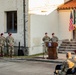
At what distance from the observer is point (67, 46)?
22.4 metres

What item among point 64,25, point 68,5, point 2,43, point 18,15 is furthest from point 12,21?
point 68,5

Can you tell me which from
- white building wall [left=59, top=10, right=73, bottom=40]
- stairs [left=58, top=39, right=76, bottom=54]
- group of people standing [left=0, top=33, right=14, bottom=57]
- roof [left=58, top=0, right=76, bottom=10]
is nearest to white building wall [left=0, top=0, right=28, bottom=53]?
group of people standing [left=0, top=33, right=14, bottom=57]

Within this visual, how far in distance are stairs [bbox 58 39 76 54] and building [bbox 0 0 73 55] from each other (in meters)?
0.76

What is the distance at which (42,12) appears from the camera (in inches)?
848

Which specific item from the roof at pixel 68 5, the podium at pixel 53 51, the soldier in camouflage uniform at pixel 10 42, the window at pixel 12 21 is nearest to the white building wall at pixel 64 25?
→ the roof at pixel 68 5

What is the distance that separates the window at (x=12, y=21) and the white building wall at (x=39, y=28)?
1.54m

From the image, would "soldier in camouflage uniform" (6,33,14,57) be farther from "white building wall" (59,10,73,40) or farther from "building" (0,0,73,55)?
"white building wall" (59,10,73,40)

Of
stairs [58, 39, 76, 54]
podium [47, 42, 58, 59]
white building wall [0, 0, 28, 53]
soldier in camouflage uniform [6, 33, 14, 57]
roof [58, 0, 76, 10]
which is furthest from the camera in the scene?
roof [58, 0, 76, 10]

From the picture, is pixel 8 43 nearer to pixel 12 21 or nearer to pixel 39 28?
pixel 12 21

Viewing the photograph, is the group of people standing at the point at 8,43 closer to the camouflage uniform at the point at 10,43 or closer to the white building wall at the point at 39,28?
the camouflage uniform at the point at 10,43

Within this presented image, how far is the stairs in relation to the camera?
21.9 meters

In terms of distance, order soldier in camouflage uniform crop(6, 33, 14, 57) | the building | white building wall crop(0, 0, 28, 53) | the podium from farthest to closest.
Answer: white building wall crop(0, 0, 28, 53) < the building < soldier in camouflage uniform crop(6, 33, 14, 57) < the podium

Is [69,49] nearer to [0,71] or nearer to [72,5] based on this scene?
[72,5]

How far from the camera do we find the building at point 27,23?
2070 centimetres
